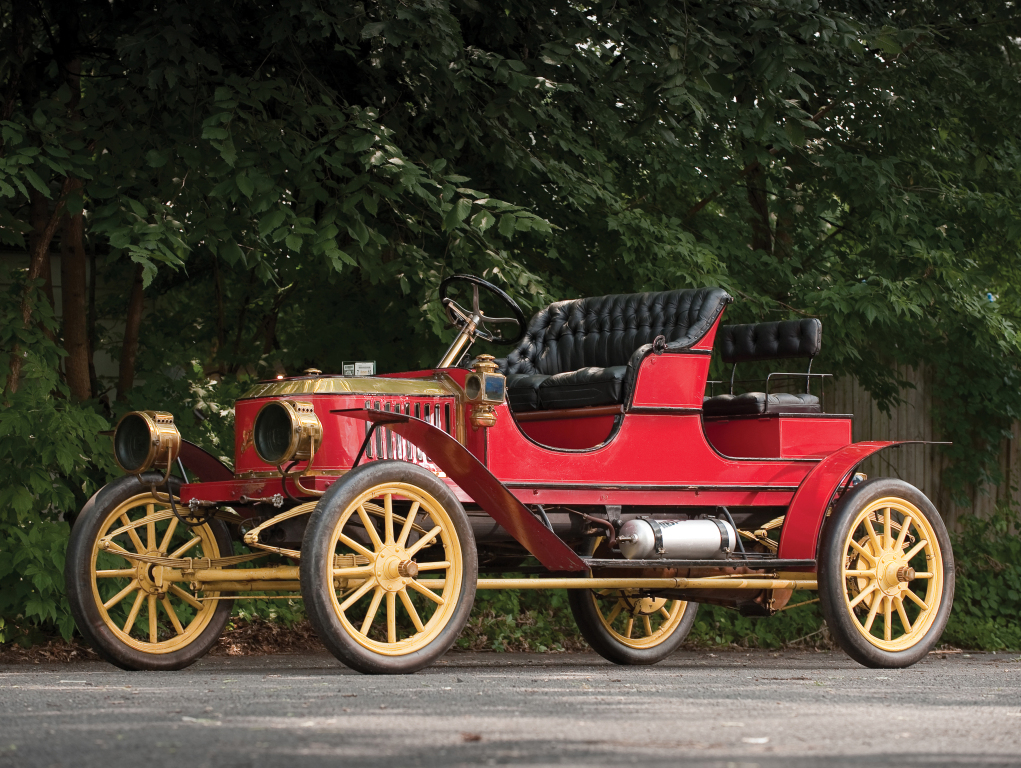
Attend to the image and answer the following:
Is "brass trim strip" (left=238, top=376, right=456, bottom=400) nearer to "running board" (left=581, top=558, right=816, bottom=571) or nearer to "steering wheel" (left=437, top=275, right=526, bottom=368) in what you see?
"steering wheel" (left=437, top=275, right=526, bottom=368)

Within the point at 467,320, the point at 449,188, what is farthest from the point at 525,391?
the point at 449,188

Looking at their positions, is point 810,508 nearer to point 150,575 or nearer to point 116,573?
point 150,575

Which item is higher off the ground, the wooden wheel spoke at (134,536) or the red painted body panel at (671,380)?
the red painted body panel at (671,380)

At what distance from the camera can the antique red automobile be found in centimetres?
585

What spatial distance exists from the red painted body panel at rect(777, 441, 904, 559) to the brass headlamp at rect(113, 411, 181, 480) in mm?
3110

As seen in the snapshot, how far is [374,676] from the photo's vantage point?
219 inches

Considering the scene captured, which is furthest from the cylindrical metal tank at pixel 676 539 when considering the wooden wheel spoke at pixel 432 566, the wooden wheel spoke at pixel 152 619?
the wooden wheel spoke at pixel 152 619

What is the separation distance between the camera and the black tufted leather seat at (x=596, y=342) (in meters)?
7.06

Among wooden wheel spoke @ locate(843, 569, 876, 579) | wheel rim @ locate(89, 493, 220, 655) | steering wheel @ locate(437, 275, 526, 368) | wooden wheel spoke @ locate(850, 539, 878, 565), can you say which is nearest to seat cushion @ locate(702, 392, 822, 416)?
wooden wheel spoke @ locate(850, 539, 878, 565)

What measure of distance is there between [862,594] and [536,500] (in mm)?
1892

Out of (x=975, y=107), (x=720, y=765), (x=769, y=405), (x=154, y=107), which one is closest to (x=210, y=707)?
(x=720, y=765)

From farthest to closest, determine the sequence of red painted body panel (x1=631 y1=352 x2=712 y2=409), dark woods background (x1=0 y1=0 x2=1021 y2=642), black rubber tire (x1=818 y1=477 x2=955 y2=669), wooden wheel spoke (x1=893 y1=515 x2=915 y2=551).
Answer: dark woods background (x1=0 y1=0 x2=1021 y2=642) → wooden wheel spoke (x1=893 y1=515 x2=915 y2=551) → black rubber tire (x1=818 y1=477 x2=955 y2=669) → red painted body panel (x1=631 y1=352 x2=712 y2=409)

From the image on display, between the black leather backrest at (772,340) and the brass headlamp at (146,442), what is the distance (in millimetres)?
3279

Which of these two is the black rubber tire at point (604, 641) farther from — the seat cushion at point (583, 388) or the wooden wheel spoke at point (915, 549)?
the wooden wheel spoke at point (915, 549)
